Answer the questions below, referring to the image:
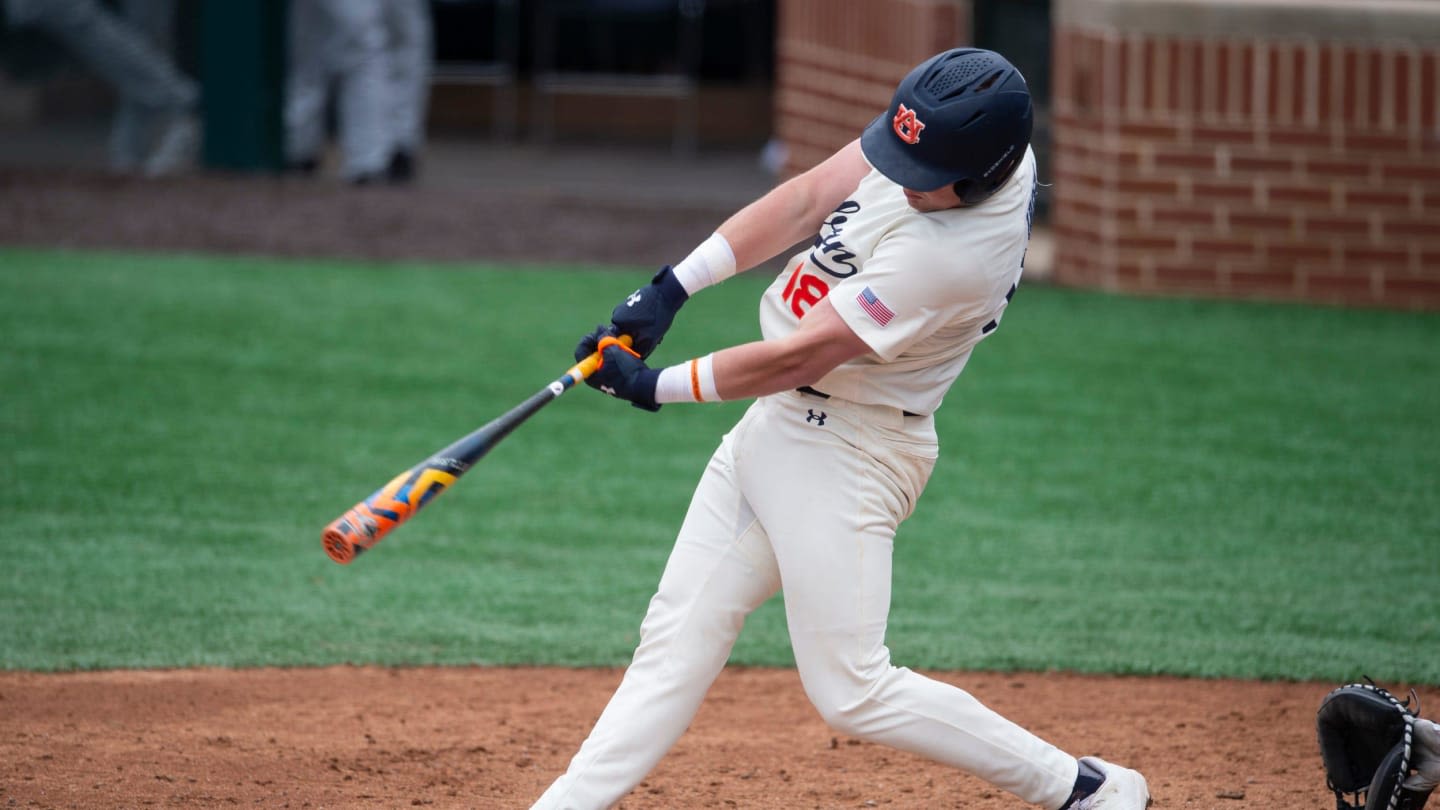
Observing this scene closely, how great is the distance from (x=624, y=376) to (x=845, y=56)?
8.18 meters

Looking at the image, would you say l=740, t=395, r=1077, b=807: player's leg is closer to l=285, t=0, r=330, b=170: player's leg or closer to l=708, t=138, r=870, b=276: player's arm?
l=708, t=138, r=870, b=276: player's arm

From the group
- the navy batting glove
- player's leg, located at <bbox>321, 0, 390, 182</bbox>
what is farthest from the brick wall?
the navy batting glove

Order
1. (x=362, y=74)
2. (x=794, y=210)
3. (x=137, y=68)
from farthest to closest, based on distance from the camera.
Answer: (x=137, y=68) → (x=362, y=74) → (x=794, y=210)

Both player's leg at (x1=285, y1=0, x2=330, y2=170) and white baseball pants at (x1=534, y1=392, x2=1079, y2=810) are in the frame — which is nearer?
white baseball pants at (x1=534, y1=392, x2=1079, y2=810)

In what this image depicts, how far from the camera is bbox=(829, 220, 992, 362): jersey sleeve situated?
345cm

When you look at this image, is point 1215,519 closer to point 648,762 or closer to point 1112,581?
A: point 1112,581

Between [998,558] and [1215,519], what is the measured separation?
0.97 metres

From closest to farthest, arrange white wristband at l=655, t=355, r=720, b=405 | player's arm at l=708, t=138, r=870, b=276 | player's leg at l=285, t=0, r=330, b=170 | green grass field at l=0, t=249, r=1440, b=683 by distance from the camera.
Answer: white wristband at l=655, t=355, r=720, b=405, player's arm at l=708, t=138, r=870, b=276, green grass field at l=0, t=249, r=1440, b=683, player's leg at l=285, t=0, r=330, b=170

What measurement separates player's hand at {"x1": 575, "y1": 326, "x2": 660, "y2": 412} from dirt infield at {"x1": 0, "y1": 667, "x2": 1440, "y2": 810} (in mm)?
1199

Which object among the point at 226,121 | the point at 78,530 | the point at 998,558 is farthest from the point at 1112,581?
the point at 226,121

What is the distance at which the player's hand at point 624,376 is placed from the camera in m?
3.63

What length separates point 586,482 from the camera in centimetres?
715

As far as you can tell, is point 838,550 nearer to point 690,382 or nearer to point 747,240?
point 690,382

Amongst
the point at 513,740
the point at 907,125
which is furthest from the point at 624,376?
the point at 513,740
